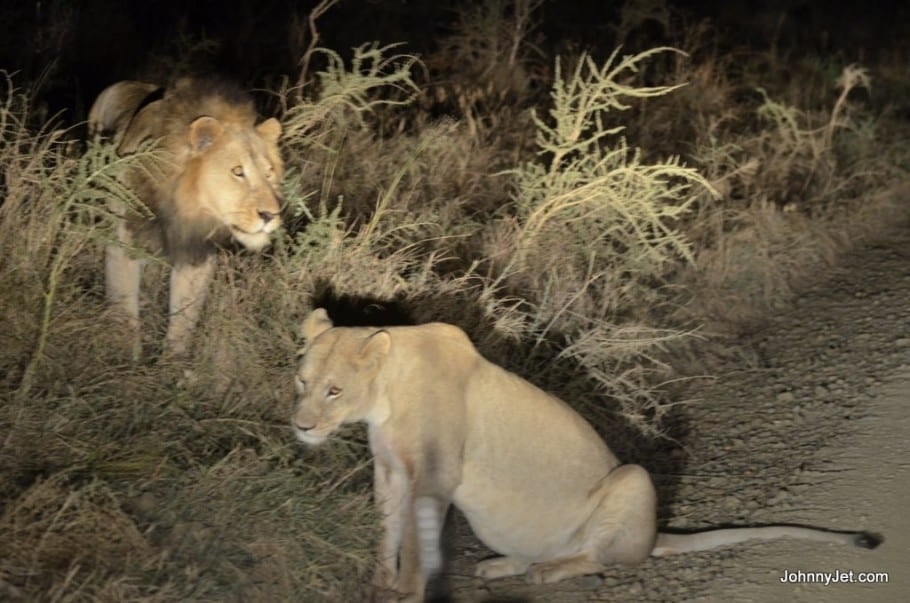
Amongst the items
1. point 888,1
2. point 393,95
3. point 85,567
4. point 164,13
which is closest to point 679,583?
point 85,567

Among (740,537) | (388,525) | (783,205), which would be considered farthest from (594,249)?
(388,525)

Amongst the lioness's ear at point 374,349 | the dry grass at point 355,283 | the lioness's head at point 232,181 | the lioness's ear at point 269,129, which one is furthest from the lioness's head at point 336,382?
the lioness's ear at point 269,129

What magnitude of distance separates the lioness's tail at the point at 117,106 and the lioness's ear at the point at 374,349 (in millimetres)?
2184

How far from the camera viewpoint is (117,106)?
718 cm

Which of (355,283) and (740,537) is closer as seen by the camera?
(740,537)

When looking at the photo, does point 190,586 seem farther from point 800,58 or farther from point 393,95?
point 800,58

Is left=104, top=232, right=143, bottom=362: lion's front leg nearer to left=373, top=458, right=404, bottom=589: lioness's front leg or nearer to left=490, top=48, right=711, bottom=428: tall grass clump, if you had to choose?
left=373, top=458, right=404, bottom=589: lioness's front leg

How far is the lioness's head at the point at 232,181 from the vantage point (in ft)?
20.3

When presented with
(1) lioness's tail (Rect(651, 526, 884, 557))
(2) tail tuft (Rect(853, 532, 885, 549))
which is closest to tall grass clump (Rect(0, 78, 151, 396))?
(1) lioness's tail (Rect(651, 526, 884, 557))

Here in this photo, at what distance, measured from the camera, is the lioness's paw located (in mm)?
6000

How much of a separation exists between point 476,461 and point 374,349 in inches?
25.2

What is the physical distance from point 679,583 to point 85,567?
235 cm

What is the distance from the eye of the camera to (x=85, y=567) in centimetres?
489

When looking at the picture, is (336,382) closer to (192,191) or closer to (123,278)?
(192,191)
